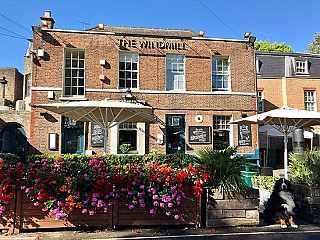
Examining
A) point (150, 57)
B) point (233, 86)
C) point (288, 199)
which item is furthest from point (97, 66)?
point (288, 199)

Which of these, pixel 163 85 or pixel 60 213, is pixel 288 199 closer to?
pixel 60 213

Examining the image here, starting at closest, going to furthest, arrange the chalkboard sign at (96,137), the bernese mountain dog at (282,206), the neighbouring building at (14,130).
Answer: the bernese mountain dog at (282,206), the chalkboard sign at (96,137), the neighbouring building at (14,130)

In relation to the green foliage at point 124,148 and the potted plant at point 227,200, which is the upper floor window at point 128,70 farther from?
the potted plant at point 227,200

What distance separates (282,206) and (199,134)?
308 inches

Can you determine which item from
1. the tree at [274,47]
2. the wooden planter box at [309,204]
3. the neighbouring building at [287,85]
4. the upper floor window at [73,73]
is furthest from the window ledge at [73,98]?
the tree at [274,47]

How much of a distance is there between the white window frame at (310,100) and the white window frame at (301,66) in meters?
1.87

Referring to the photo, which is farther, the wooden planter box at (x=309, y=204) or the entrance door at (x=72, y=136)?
the entrance door at (x=72, y=136)

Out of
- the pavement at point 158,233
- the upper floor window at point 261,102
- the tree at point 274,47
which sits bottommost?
the pavement at point 158,233

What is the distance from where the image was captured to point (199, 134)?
501 inches

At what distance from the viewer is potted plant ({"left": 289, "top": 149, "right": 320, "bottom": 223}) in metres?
5.31

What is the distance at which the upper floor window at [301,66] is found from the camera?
20.6 m

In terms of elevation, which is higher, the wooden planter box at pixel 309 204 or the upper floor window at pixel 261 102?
the upper floor window at pixel 261 102

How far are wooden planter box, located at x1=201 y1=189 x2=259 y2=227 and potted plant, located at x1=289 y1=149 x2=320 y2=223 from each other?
1.40 metres

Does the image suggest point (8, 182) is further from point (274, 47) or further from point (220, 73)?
point (274, 47)
